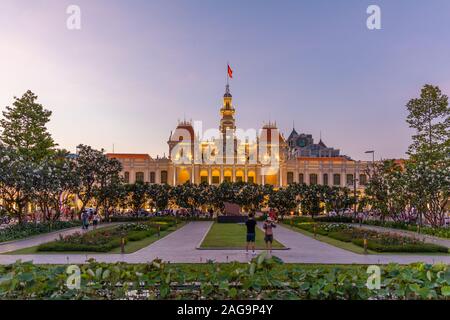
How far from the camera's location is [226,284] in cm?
942

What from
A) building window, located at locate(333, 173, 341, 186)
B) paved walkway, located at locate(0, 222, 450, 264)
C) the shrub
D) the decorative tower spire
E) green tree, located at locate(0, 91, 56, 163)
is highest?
the decorative tower spire

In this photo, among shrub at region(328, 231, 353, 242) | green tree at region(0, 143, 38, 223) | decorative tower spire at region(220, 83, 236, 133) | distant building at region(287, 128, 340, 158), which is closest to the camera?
shrub at region(328, 231, 353, 242)

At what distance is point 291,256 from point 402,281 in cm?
1247

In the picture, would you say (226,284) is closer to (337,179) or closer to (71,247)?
(71,247)

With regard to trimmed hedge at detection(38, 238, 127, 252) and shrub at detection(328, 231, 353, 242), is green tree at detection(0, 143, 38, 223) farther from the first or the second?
shrub at detection(328, 231, 353, 242)

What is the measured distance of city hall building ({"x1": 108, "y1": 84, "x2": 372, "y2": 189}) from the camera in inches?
4847

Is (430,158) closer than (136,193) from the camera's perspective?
Yes

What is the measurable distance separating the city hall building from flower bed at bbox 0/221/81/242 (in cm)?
7899

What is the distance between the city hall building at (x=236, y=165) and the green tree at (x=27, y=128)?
69466mm

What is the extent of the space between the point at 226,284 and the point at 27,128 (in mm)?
49002

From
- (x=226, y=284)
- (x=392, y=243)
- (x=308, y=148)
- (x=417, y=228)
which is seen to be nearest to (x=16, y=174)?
(x=392, y=243)

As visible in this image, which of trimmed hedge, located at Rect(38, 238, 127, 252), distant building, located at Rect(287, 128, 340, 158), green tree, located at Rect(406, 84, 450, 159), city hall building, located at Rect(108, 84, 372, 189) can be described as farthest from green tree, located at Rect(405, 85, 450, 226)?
distant building, located at Rect(287, 128, 340, 158)
